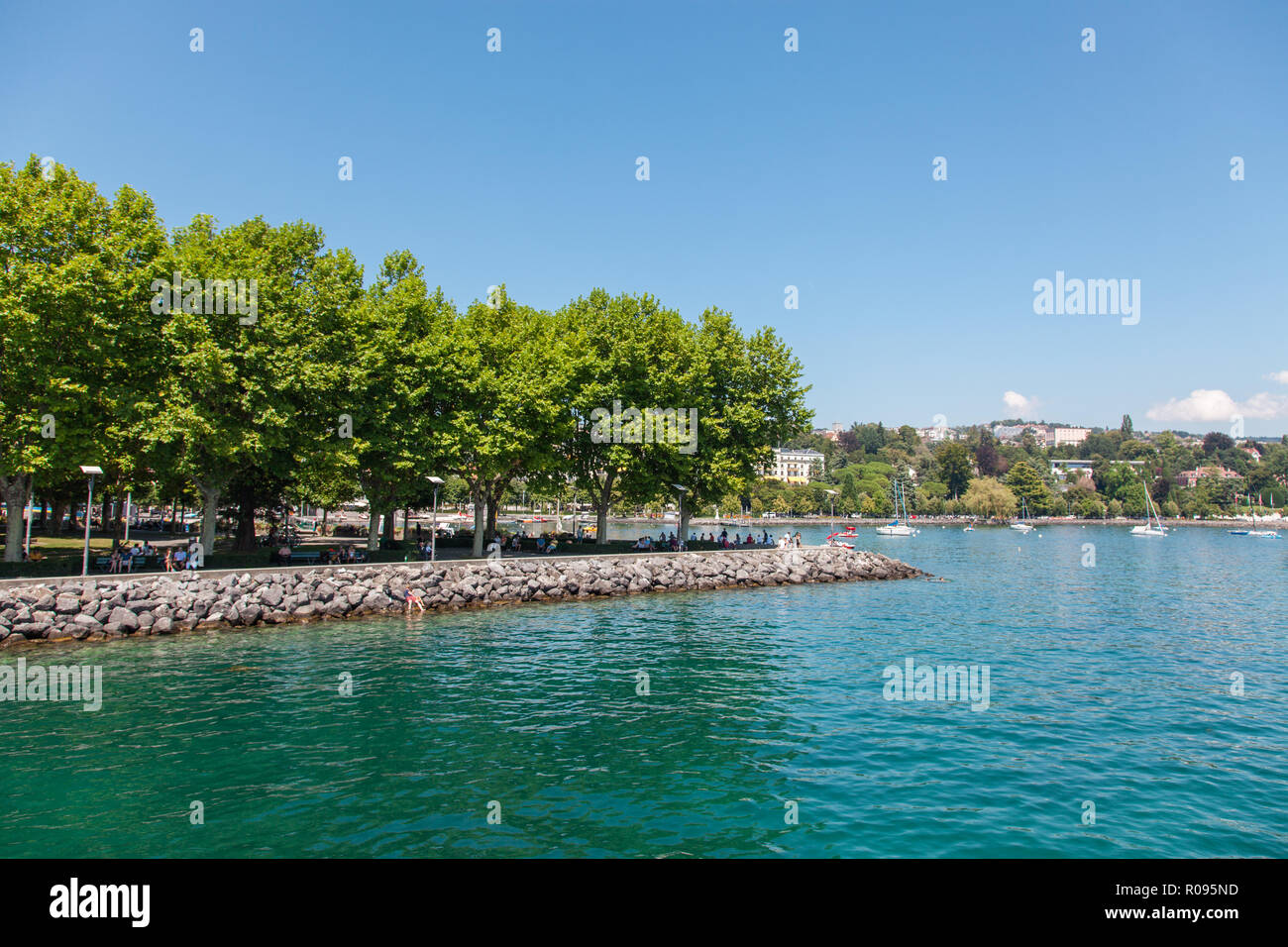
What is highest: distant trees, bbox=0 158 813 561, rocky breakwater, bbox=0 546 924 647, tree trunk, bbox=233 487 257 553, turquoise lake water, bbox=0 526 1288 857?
distant trees, bbox=0 158 813 561

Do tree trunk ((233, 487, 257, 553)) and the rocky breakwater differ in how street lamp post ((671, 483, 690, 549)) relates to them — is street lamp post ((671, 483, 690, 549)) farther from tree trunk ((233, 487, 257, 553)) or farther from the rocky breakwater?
tree trunk ((233, 487, 257, 553))

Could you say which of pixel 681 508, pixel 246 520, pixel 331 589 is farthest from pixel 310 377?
pixel 681 508

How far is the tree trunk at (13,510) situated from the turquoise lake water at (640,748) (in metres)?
14.0

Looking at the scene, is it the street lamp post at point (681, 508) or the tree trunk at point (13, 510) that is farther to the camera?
the street lamp post at point (681, 508)

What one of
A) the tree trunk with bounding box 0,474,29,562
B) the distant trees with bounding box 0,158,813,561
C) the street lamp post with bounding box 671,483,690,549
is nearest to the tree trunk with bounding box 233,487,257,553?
the distant trees with bounding box 0,158,813,561

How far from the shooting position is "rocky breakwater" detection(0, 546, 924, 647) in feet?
103

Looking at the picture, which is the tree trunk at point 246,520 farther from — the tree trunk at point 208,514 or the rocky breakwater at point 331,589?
the rocky breakwater at point 331,589

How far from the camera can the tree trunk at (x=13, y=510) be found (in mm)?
38406

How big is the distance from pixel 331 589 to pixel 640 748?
84.7ft

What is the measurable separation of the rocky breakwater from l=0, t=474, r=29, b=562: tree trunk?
8974 mm

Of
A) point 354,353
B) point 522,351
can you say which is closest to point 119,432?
point 354,353

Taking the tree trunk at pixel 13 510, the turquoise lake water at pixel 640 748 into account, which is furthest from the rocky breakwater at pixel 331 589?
the tree trunk at pixel 13 510

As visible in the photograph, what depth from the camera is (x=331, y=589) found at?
38812 millimetres
